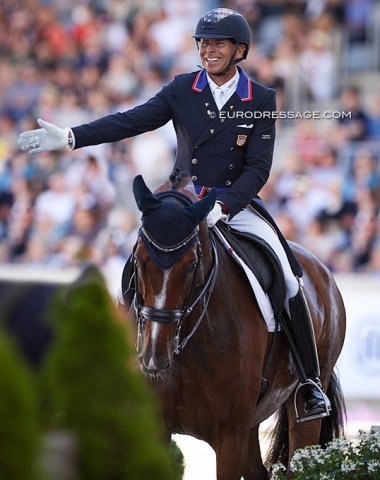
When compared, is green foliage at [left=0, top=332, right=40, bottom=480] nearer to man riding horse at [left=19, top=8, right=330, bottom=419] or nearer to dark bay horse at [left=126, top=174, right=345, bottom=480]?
dark bay horse at [left=126, top=174, right=345, bottom=480]

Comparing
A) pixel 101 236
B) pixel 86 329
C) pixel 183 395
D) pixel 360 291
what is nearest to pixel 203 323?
pixel 183 395

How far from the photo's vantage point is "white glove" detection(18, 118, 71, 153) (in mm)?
5188

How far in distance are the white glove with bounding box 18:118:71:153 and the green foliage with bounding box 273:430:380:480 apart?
75.7 inches

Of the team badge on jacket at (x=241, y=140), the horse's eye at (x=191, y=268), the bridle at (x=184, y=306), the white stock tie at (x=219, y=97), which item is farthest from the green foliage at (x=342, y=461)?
the white stock tie at (x=219, y=97)

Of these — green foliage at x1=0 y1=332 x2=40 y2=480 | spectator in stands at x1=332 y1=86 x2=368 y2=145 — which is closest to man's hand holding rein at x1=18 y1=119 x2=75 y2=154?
green foliage at x1=0 y1=332 x2=40 y2=480

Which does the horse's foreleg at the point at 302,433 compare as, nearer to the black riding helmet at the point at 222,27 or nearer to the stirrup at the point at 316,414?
the stirrup at the point at 316,414

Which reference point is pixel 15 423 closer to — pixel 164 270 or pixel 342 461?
pixel 164 270

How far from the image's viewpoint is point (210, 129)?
5320mm

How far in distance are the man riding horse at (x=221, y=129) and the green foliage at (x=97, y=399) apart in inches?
116

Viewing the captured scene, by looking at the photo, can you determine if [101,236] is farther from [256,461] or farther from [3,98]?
[256,461]

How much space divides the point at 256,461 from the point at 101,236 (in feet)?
21.3

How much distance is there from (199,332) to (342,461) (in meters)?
0.87

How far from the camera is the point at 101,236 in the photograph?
40.7ft

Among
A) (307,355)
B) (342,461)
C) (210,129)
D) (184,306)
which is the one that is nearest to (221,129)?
(210,129)
